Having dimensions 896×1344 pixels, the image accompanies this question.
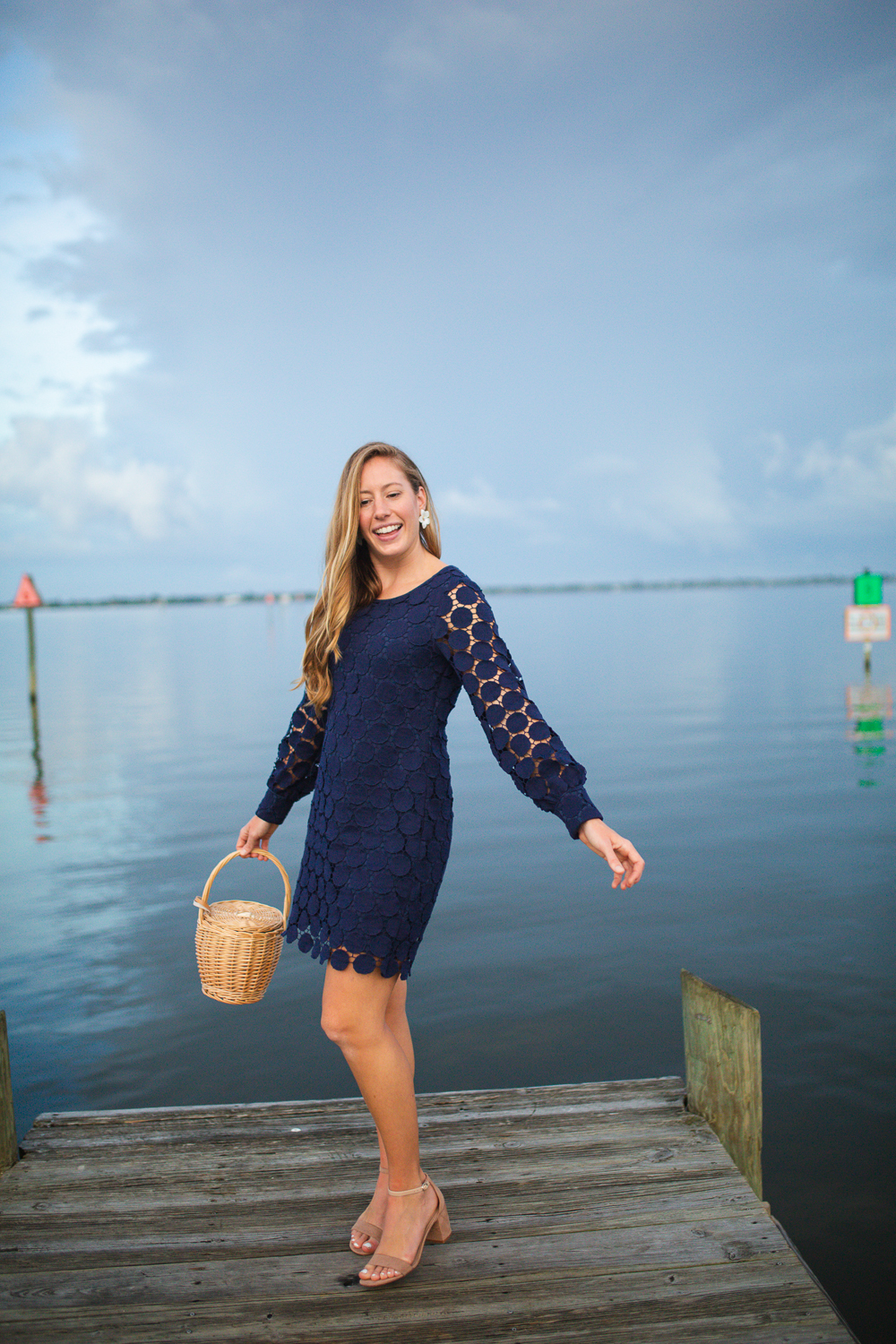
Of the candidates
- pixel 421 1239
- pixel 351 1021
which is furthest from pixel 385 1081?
pixel 421 1239

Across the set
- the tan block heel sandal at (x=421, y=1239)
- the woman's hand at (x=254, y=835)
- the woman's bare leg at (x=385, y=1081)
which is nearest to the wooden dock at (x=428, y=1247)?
the tan block heel sandal at (x=421, y=1239)

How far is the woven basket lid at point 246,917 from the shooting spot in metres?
3.16

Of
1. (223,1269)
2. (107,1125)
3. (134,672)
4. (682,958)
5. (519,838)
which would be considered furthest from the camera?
(134,672)

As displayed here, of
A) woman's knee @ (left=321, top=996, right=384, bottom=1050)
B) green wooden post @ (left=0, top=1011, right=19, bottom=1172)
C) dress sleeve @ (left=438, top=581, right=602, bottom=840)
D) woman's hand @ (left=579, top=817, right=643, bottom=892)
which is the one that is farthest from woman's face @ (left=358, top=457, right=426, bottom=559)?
green wooden post @ (left=0, top=1011, right=19, bottom=1172)

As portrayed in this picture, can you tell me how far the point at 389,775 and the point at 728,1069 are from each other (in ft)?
5.60

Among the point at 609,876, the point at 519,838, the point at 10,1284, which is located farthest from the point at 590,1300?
the point at 519,838

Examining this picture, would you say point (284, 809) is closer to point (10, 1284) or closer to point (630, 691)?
point (10, 1284)

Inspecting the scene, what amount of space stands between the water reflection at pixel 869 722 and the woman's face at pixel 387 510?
1023cm

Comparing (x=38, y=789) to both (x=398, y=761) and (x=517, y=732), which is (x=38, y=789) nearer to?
(x=398, y=761)

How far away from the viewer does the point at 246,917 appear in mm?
3271

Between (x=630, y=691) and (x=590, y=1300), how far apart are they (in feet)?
64.3

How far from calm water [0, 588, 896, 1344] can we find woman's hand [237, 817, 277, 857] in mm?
2498

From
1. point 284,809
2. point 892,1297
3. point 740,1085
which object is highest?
point 284,809

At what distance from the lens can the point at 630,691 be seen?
21.7 meters
